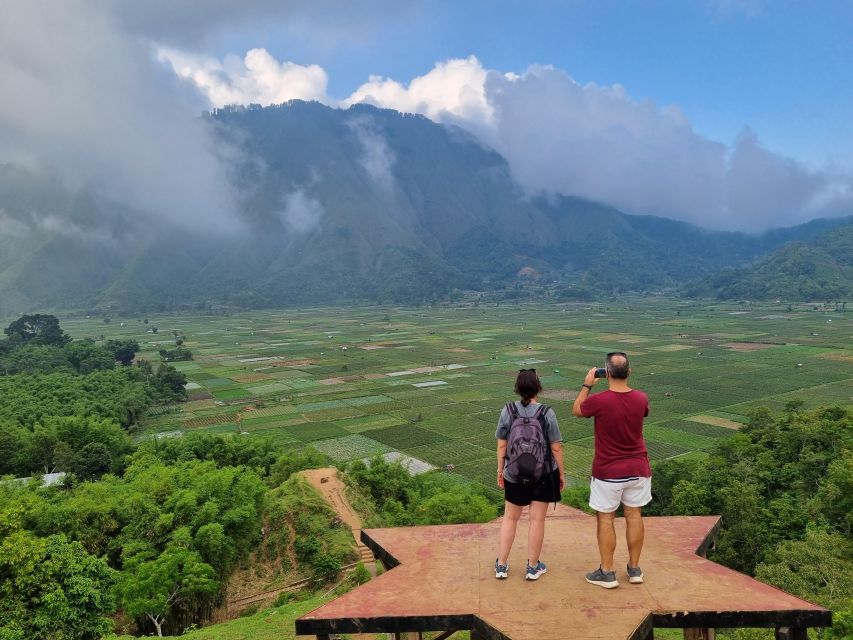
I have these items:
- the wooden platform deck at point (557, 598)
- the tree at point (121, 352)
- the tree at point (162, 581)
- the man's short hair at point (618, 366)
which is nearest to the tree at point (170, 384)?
the tree at point (121, 352)

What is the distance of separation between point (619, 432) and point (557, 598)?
1.81 metres

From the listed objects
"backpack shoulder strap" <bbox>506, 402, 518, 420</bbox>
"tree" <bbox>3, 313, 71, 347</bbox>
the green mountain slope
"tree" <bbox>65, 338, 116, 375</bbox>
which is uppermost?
the green mountain slope

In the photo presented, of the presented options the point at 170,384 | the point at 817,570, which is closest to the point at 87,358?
the point at 170,384

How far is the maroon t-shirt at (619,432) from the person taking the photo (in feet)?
19.0

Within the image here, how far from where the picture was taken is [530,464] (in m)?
5.96

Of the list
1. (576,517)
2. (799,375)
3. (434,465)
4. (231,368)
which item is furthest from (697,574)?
(231,368)

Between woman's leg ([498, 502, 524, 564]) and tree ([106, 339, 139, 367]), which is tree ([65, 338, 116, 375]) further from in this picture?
woman's leg ([498, 502, 524, 564])

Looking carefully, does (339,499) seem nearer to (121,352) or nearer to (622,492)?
(622,492)

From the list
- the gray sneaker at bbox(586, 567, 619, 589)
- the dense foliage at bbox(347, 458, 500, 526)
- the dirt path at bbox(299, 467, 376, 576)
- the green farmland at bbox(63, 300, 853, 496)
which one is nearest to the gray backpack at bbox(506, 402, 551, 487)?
the gray sneaker at bbox(586, 567, 619, 589)

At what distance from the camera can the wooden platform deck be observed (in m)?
5.16

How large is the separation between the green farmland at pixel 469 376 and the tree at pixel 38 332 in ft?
42.7

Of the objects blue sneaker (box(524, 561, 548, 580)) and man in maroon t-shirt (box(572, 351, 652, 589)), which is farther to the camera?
blue sneaker (box(524, 561, 548, 580))

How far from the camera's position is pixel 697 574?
6066mm

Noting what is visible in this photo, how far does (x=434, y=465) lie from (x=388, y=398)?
20586 mm
